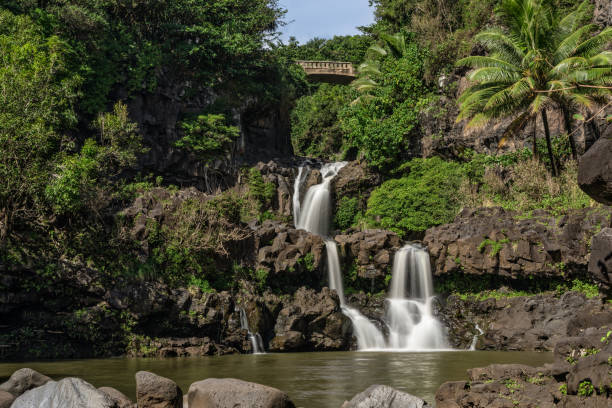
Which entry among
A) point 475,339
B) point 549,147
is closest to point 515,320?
point 475,339

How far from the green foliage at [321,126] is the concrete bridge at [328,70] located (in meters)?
1.55

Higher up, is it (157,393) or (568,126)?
(568,126)

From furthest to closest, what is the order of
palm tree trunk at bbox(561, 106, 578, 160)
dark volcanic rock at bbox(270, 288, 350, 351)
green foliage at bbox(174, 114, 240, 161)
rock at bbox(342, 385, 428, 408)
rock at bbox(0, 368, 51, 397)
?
1. green foliage at bbox(174, 114, 240, 161)
2. palm tree trunk at bbox(561, 106, 578, 160)
3. dark volcanic rock at bbox(270, 288, 350, 351)
4. rock at bbox(0, 368, 51, 397)
5. rock at bbox(342, 385, 428, 408)

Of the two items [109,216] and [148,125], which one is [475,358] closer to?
[109,216]

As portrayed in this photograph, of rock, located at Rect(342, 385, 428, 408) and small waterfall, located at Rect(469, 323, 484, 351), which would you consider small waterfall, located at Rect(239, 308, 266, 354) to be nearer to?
small waterfall, located at Rect(469, 323, 484, 351)

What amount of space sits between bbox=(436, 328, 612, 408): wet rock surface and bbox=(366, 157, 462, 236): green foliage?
60.9 ft

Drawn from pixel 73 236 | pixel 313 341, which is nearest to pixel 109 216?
pixel 73 236

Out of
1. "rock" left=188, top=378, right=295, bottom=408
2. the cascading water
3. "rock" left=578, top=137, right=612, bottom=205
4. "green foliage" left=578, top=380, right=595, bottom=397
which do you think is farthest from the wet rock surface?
the cascading water

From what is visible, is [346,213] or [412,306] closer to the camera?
[412,306]

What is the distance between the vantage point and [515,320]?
19703mm

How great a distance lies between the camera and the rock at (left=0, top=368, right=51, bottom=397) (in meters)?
8.80

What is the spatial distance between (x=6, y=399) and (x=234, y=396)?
3.60m

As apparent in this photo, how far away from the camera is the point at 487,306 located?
21.4 meters

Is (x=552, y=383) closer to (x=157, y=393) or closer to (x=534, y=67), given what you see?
(x=157, y=393)
